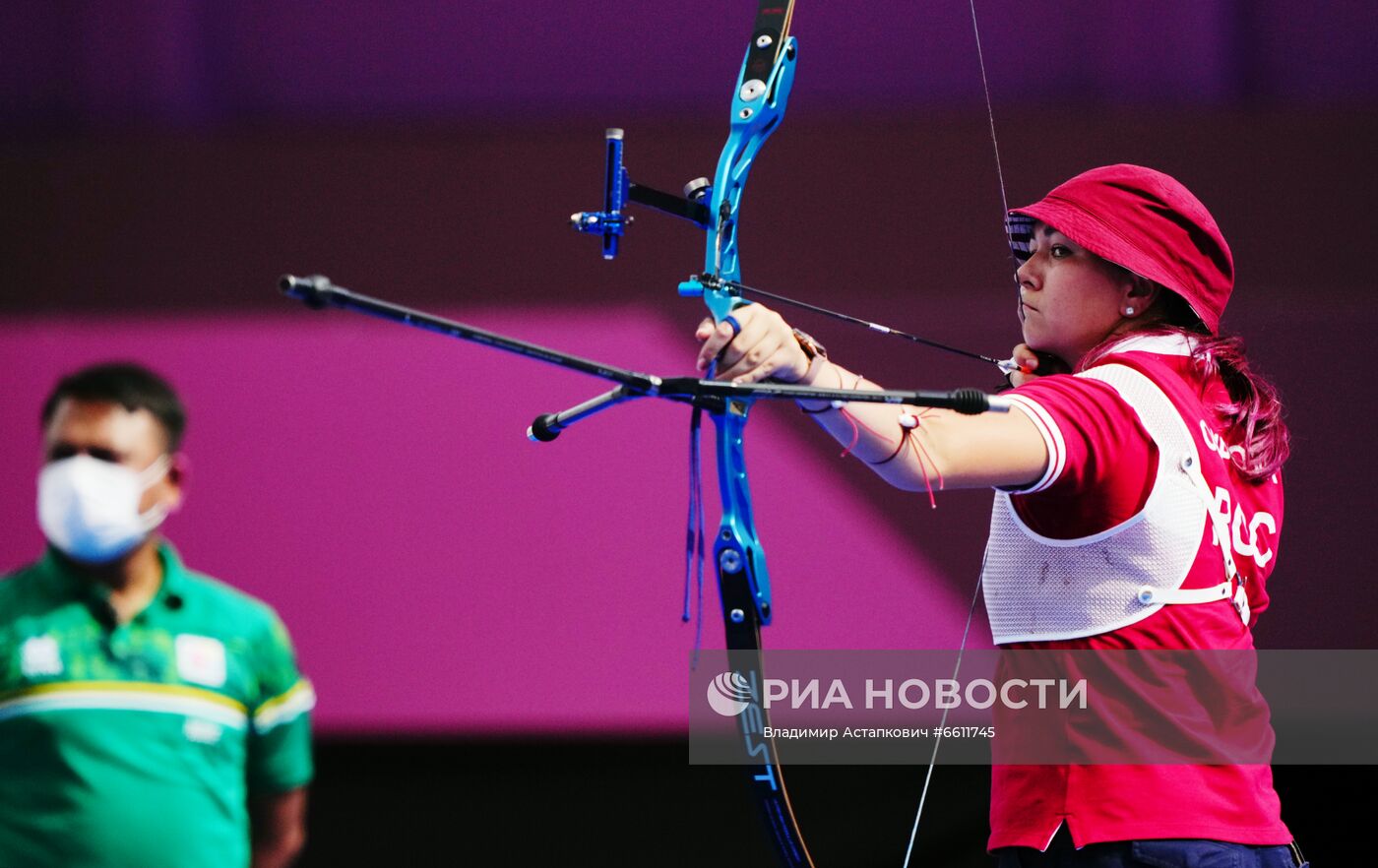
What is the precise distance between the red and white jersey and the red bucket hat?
0.29ft

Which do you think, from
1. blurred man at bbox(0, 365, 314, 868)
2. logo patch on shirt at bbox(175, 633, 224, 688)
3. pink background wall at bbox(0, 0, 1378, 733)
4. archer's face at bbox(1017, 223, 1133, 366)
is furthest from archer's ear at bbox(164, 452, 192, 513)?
pink background wall at bbox(0, 0, 1378, 733)

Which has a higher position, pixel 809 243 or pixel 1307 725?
pixel 809 243

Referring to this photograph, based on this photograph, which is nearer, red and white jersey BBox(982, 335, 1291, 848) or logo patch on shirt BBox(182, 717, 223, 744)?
logo patch on shirt BBox(182, 717, 223, 744)

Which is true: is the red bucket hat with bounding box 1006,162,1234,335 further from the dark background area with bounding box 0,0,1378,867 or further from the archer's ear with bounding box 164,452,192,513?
the dark background area with bounding box 0,0,1378,867

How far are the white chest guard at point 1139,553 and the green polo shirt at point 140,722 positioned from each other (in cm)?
68

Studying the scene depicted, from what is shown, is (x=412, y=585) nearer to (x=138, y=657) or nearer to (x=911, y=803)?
(x=911, y=803)

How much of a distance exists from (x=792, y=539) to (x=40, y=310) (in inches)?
60.9

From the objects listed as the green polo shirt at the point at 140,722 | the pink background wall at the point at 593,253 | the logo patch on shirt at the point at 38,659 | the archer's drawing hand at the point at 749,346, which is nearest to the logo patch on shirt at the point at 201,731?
the green polo shirt at the point at 140,722

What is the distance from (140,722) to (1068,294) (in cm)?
94


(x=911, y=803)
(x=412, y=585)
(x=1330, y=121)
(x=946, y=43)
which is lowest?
(x=911, y=803)

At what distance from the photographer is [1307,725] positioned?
2.76 meters

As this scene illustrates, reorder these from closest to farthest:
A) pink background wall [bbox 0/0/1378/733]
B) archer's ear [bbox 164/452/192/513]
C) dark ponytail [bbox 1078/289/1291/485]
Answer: archer's ear [bbox 164/452/192/513] → dark ponytail [bbox 1078/289/1291/485] → pink background wall [bbox 0/0/1378/733]

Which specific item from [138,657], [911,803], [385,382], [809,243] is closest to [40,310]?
[385,382]

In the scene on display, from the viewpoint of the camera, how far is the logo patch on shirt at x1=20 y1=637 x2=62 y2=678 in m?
1.01
